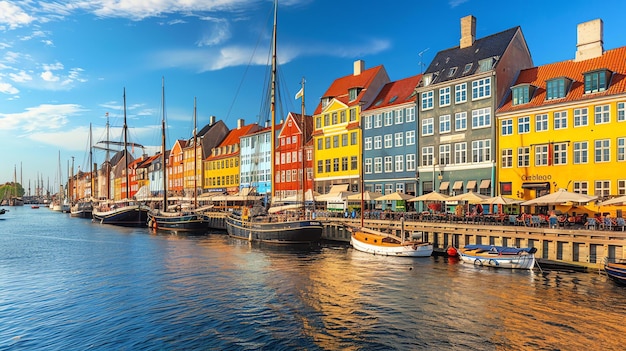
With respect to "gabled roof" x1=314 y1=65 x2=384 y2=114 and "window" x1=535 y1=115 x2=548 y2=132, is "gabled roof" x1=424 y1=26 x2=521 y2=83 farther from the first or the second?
"gabled roof" x1=314 y1=65 x2=384 y2=114

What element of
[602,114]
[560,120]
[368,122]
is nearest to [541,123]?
[560,120]

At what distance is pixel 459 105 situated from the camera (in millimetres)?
49000

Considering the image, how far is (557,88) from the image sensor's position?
41344 mm

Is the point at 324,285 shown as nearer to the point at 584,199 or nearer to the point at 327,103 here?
the point at 584,199

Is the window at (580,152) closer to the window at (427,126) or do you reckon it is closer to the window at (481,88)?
the window at (481,88)

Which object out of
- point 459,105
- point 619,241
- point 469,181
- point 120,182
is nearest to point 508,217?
point 619,241

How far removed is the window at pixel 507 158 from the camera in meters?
44.1

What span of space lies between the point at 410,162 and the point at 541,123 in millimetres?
15665

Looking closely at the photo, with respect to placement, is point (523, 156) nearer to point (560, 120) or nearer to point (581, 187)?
point (560, 120)

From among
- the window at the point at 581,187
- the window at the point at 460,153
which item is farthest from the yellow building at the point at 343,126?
the window at the point at 581,187

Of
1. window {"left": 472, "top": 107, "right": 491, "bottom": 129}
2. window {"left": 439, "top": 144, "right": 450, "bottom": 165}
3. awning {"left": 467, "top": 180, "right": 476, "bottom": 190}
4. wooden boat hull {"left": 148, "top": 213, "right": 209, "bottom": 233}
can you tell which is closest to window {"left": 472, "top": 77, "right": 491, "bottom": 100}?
window {"left": 472, "top": 107, "right": 491, "bottom": 129}

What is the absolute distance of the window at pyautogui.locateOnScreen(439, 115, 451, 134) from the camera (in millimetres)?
50031

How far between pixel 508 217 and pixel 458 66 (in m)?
21.6

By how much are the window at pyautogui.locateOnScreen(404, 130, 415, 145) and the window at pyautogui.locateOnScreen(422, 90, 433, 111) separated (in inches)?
123
